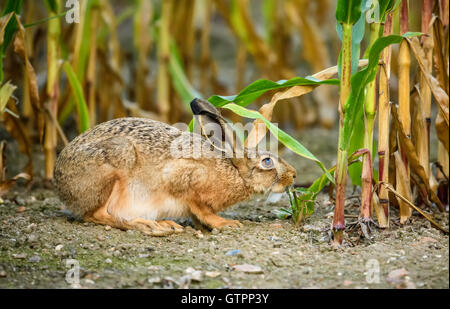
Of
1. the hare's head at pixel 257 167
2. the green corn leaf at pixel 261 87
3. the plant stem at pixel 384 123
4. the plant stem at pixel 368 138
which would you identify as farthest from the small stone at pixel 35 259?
the plant stem at pixel 384 123

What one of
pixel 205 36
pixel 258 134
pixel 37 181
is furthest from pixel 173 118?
pixel 258 134

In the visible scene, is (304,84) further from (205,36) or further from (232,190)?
(205,36)

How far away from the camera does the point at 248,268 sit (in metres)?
3.24

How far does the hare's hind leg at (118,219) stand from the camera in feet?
13.2

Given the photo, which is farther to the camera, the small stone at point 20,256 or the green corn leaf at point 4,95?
the green corn leaf at point 4,95

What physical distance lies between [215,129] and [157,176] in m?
0.50

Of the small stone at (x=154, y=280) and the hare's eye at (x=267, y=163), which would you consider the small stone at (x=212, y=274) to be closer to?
the small stone at (x=154, y=280)

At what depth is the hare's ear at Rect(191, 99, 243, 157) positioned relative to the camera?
3771 mm

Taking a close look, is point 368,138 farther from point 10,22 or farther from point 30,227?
point 10,22

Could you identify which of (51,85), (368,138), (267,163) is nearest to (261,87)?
(267,163)
